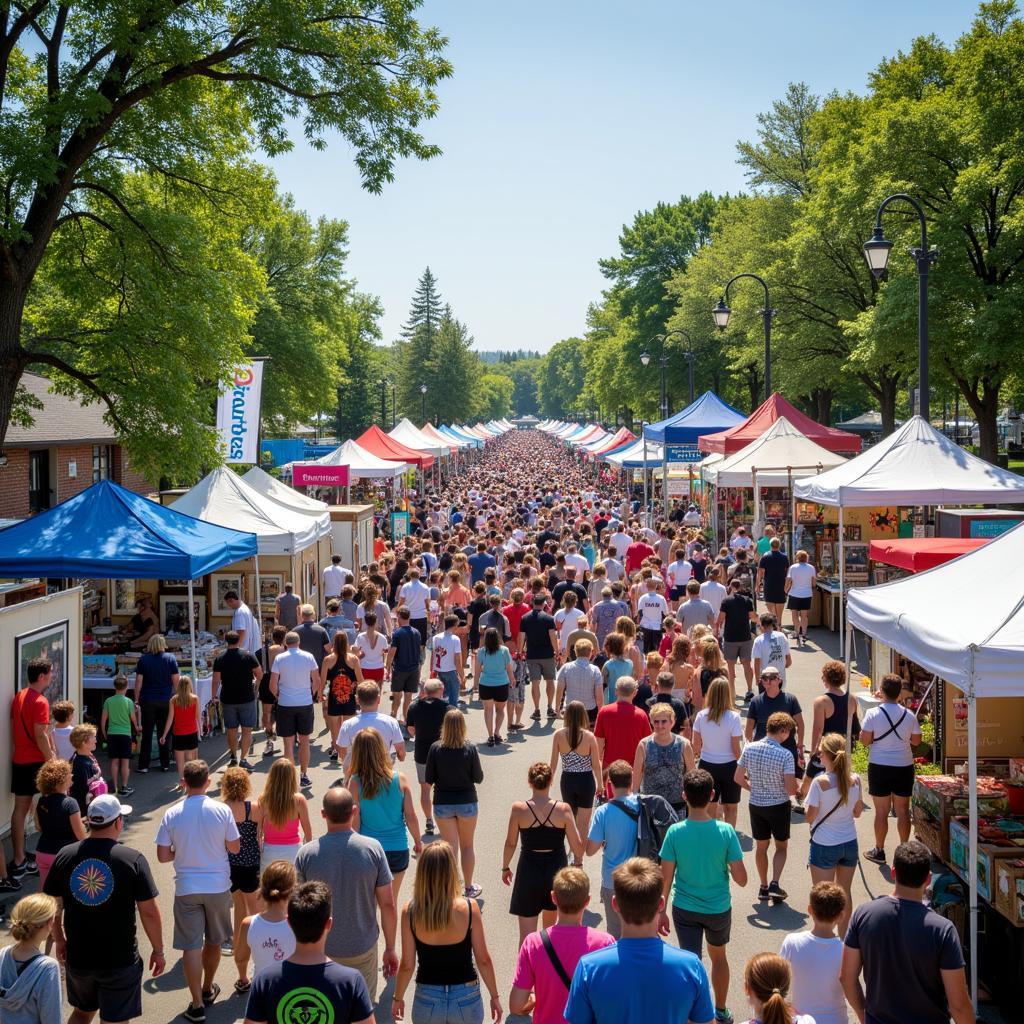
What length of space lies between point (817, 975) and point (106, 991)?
3641mm

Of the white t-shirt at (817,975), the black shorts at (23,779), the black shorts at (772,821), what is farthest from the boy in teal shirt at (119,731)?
the white t-shirt at (817,975)

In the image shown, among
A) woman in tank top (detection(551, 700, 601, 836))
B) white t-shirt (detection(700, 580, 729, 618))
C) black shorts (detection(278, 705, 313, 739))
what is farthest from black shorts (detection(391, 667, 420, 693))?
woman in tank top (detection(551, 700, 601, 836))

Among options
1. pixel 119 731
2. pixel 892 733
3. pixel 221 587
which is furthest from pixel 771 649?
pixel 221 587

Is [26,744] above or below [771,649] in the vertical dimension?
below

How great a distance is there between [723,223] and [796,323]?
20.0 m

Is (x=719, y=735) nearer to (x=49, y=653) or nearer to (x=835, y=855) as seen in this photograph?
(x=835, y=855)

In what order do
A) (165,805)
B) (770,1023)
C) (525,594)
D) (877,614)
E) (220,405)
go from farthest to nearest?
(220,405) → (525,594) → (165,805) → (877,614) → (770,1023)

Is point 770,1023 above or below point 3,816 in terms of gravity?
above

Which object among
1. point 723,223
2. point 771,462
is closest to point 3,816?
point 771,462

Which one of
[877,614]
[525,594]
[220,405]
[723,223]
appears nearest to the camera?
[877,614]

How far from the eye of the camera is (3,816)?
29.1ft

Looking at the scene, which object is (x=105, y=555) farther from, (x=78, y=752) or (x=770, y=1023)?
(x=770, y=1023)

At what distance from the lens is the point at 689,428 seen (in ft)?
91.4

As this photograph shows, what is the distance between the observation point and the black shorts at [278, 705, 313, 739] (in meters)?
10.6
